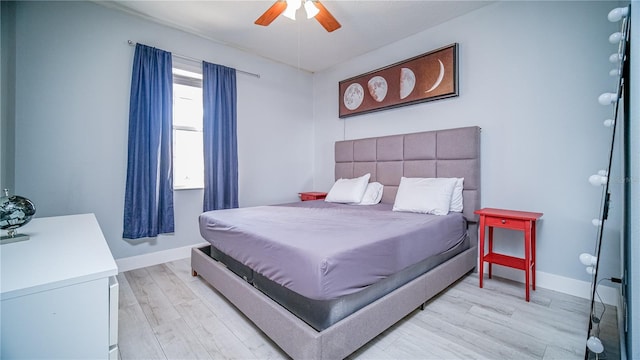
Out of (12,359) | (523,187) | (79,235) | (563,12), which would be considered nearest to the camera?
(12,359)

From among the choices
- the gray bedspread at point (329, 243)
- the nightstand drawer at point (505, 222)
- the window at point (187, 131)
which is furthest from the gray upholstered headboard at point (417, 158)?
the window at point (187, 131)

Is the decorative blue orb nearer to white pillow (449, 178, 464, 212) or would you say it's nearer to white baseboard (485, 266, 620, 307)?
white pillow (449, 178, 464, 212)

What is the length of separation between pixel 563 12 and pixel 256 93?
352 centimetres

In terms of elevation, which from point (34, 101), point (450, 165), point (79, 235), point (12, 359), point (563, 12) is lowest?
point (12, 359)

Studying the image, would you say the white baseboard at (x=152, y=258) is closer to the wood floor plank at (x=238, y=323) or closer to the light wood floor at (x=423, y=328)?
the light wood floor at (x=423, y=328)

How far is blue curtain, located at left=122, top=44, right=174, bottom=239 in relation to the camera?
2.87 metres

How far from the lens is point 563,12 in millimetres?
2314

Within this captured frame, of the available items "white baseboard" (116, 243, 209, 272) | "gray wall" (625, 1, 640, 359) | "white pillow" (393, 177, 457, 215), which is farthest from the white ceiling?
"white baseboard" (116, 243, 209, 272)

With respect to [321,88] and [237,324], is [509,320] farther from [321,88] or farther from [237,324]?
[321,88]

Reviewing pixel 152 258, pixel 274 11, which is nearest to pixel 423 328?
pixel 274 11

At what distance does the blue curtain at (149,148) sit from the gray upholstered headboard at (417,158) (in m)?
2.38

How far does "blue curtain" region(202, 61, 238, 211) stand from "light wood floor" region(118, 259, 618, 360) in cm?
136

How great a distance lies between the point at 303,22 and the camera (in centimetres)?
307

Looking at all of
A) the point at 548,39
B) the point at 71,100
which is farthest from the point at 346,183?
the point at 71,100
